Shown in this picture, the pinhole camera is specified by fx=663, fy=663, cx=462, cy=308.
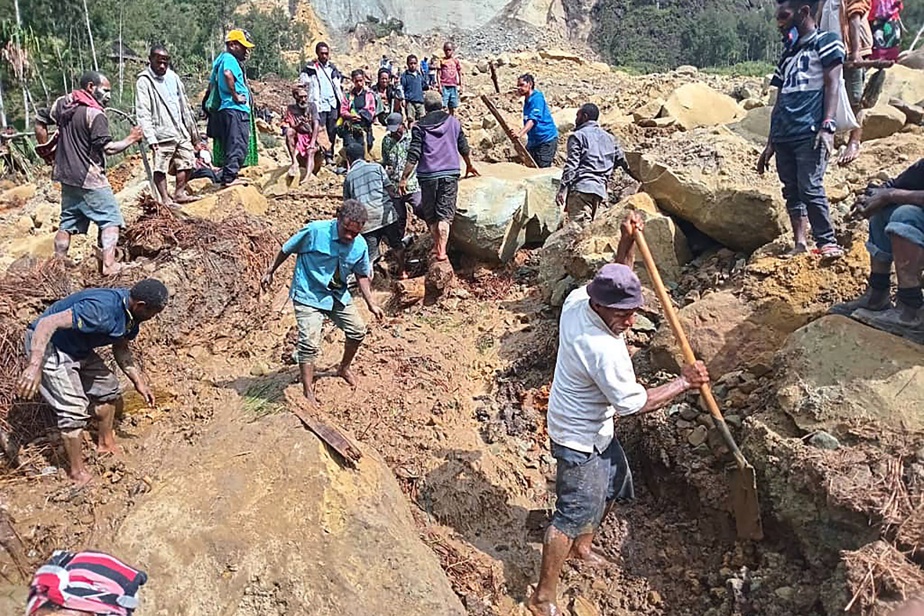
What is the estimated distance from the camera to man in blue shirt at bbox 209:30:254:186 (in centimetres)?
659

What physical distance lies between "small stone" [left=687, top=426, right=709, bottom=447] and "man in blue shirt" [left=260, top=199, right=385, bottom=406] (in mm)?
2307

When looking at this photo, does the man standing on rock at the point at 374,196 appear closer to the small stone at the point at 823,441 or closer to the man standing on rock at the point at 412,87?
the small stone at the point at 823,441

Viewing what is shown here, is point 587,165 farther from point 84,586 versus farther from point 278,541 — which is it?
point 84,586

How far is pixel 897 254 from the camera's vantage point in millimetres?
3283

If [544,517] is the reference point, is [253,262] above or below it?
above

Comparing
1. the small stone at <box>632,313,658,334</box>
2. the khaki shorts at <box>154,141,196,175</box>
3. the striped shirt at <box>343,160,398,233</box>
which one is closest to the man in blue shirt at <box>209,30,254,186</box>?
the khaki shorts at <box>154,141,196,175</box>

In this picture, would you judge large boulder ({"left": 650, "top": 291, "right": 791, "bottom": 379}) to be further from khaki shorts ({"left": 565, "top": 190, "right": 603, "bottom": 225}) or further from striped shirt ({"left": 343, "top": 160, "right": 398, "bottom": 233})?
striped shirt ({"left": 343, "top": 160, "right": 398, "bottom": 233})

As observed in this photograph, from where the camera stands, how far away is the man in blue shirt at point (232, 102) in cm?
659

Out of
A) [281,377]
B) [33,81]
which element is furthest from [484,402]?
[33,81]

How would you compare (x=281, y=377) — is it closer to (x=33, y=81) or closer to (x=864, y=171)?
(x=864, y=171)

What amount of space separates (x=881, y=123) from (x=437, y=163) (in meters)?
4.24

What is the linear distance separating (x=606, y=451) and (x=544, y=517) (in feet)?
3.16

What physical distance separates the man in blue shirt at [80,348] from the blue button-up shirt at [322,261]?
0.87 m

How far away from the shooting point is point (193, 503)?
3328 mm
